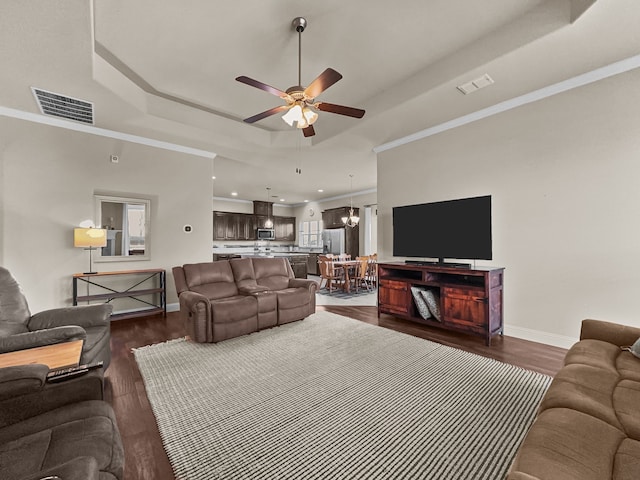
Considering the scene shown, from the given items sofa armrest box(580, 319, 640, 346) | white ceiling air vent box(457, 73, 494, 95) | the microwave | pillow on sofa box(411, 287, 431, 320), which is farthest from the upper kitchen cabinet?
sofa armrest box(580, 319, 640, 346)

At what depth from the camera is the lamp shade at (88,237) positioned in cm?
367

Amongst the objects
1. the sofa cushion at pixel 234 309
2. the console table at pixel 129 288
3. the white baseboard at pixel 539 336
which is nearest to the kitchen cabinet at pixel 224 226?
the console table at pixel 129 288

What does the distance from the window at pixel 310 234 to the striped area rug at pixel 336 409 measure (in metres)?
7.66

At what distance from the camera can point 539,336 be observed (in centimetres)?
318

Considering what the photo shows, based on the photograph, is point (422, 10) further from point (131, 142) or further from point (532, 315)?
point (131, 142)

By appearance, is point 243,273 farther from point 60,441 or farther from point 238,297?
point 60,441

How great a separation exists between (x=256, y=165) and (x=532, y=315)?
209 inches

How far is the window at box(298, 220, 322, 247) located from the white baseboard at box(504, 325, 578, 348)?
24.7 ft

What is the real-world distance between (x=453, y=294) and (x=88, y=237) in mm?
4845

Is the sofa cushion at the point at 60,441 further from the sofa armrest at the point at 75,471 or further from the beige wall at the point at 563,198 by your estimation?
the beige wall at the point at 563,198

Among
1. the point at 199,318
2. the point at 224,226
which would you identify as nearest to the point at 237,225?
the point at 224,226

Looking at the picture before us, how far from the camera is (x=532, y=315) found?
3.25 meters

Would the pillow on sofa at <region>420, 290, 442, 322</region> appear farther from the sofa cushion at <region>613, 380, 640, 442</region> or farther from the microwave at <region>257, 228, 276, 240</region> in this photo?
the microwave at <region>257, 228, 276, 240</region>

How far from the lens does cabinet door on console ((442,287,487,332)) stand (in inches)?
125
